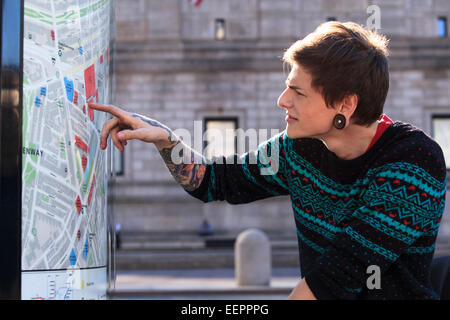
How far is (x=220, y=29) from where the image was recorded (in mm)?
20469

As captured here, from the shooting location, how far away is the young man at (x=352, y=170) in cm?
167

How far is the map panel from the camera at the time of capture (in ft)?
5.49

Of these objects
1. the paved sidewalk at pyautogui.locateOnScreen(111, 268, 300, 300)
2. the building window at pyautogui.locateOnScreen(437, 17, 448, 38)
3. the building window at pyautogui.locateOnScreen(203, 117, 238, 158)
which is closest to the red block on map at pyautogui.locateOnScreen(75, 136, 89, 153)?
the paved sidewalk at pyautogui.locateOnScreen(111, 268, 300, 300)

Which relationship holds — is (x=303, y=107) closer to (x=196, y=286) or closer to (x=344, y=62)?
(x=344, y=62)

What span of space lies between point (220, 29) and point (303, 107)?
19.1 m

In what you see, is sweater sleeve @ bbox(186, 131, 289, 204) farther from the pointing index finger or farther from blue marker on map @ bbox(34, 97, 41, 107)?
blue marker on map @ bbox(34, 97, 41, 107)

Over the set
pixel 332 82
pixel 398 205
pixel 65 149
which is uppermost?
pixel 332 82

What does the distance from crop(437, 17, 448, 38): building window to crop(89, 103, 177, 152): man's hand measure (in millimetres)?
20422

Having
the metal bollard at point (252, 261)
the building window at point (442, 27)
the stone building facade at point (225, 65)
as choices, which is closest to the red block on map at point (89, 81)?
the metal bollard at point (252, 261)

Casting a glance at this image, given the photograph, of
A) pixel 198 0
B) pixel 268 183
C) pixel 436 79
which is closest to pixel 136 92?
pixel 198 0

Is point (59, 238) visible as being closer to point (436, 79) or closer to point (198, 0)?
point (198, 0)

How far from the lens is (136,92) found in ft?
65.9

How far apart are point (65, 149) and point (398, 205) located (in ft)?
3.19

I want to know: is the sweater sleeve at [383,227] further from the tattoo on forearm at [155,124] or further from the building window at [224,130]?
the building window at [224,130]
